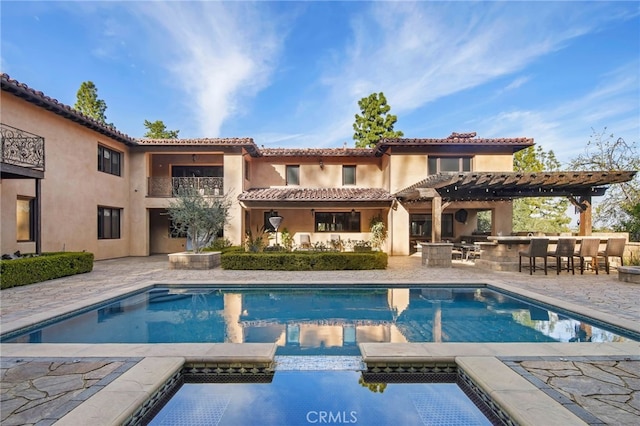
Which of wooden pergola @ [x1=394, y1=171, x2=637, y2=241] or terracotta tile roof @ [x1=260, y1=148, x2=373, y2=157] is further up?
terracotta tile roof @ [x1=260, y1=148, x2=373, y2=157]

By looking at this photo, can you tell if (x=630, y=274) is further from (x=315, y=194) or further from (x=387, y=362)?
(x=315, y=194)

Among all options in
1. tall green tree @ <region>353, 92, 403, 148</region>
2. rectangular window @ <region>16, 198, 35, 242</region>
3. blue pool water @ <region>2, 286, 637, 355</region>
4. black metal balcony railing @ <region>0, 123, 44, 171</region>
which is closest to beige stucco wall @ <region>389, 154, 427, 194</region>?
blue pool water @ <region>2, 286, 637, 355</region>

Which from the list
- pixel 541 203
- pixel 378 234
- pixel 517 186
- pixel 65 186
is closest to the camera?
pixel 65 186

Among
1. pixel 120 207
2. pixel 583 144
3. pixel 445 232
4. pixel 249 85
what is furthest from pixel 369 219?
pixel 583 144

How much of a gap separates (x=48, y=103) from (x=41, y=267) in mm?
6536

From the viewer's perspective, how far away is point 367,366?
4492 millimetres

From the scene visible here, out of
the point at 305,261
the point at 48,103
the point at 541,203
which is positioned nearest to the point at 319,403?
the point at 305,261

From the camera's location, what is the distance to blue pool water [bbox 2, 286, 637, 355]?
19.3ft

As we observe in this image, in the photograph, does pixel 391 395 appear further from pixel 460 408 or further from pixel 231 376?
pixel 231 376

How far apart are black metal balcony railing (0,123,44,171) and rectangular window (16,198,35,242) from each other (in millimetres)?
1924

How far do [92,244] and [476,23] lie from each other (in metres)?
21.0

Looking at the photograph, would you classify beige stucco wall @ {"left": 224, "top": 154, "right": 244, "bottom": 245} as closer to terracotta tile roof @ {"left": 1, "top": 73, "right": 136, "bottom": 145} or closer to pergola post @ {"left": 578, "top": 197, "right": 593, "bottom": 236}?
terracotta tile roof @ {"left": 1, "top": 73, "right": 136, "bottom": 145}

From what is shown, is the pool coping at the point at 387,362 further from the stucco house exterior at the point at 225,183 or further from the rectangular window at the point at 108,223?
the rectangular window at the point at 108,223

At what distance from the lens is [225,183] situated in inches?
711
